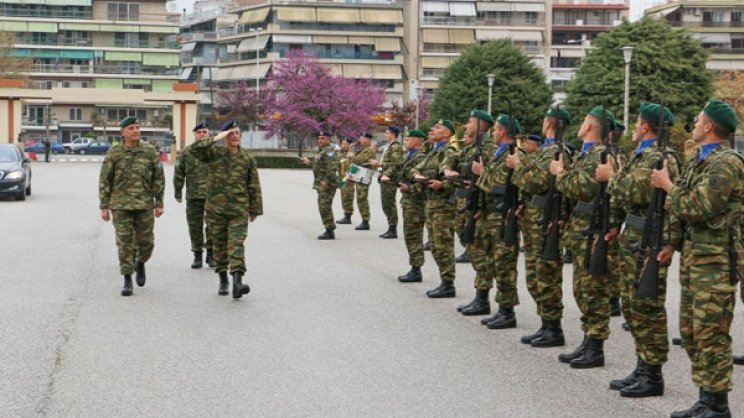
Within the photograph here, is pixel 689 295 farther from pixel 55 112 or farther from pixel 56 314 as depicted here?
pixel 55 112

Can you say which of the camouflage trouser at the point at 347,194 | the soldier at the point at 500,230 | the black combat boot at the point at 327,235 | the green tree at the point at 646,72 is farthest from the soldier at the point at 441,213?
the green tree at the point at 646,72

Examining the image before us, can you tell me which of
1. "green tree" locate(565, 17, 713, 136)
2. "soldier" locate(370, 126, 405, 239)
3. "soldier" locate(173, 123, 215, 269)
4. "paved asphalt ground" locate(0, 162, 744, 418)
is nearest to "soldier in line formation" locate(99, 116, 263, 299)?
"paved asphalt ground" locate(0, 162, 744, 418)

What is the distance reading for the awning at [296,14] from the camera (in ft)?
345

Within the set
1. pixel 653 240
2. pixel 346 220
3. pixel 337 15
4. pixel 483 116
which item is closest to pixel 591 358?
pixel 653 240

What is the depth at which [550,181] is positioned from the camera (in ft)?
30.6

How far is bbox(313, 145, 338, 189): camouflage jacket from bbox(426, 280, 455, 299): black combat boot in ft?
27.5

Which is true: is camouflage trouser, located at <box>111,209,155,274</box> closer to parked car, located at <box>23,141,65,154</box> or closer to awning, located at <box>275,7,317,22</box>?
parked car, located at <box>23,141,65,154</box>

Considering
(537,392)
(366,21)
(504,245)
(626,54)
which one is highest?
(366,21)

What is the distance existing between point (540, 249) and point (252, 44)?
100904 millimetres

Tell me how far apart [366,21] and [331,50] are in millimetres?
4202

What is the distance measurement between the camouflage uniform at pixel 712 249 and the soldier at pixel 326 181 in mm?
13273

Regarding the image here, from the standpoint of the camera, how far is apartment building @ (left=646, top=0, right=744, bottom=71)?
99688 mm

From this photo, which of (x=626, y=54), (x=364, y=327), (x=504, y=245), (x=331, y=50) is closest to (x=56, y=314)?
(x=364, y=327)

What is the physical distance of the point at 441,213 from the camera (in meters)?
12.3
